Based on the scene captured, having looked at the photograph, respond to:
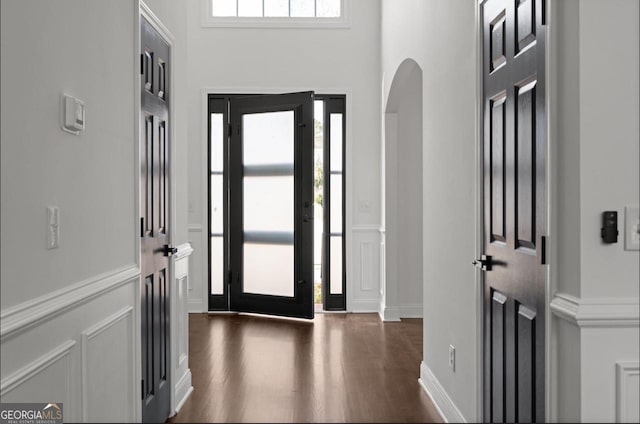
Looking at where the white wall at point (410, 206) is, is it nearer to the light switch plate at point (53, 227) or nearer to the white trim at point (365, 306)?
the white trim at point (365, 306)

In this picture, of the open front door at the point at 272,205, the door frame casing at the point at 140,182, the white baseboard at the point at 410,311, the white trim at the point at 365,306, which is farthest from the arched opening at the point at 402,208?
the door frame casing at the point at 140,182

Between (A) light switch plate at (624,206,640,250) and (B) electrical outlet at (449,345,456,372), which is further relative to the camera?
(B) electrical outlet at (449,345,456,372)

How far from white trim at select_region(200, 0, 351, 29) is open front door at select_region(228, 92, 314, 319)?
712 mm

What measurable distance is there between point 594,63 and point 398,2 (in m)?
3.12

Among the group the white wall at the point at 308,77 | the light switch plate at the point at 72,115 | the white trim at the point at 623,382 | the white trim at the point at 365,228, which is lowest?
the white trim at the point at 623,382

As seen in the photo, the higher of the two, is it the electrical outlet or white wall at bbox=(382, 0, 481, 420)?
white wall at bbox=(382, 0, 481, 420)

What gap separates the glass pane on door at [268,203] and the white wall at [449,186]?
1.86 metres

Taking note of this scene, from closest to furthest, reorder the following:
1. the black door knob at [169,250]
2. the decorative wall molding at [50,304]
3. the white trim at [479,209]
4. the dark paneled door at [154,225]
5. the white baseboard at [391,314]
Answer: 1. the decorative wall molding at [50,304]
2. the dark paneled door at [154,225]
3. the white trim at [479,209]
4. the black door knob at [169,250]
5. the white baseboard at [391,314]

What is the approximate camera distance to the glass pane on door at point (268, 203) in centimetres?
514

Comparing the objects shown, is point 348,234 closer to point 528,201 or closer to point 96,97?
point 528,201

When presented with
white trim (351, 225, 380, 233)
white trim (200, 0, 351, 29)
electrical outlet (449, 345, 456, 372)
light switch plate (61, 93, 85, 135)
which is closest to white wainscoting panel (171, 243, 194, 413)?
electrical outlet (449, 345, 456, 372)

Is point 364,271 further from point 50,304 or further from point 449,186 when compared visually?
point 50,304

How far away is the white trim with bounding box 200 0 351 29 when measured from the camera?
5.37m

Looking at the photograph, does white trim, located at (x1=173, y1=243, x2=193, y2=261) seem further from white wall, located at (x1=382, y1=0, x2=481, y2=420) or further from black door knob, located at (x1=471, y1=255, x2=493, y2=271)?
black door knob, located at (x1=471, y1=255, x2=493, y2=271)
